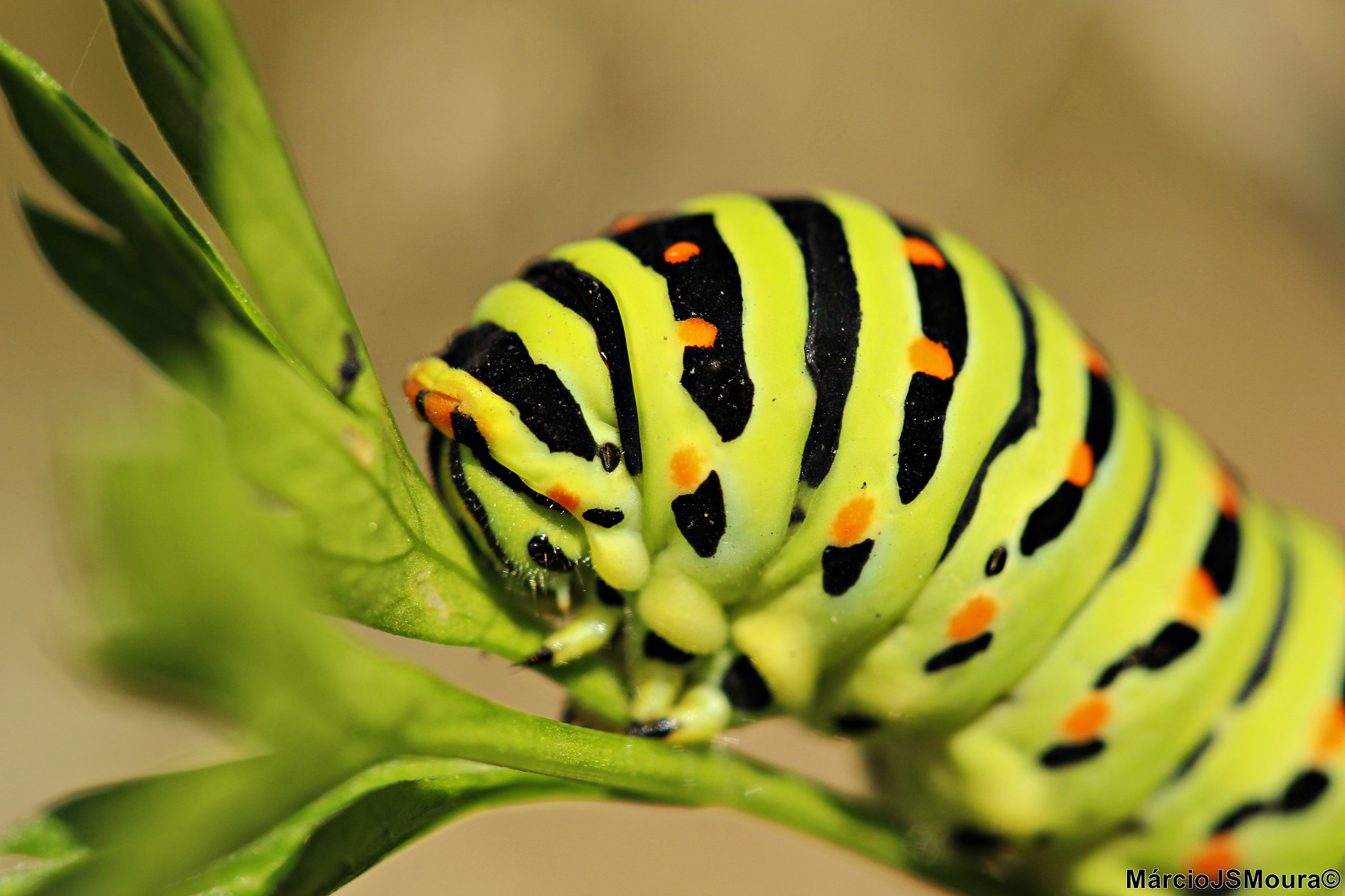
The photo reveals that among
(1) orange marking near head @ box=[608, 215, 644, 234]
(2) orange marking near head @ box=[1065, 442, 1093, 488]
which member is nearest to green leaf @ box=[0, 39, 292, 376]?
(1) orange marking near head @ box=[608, 215, 644, 234]

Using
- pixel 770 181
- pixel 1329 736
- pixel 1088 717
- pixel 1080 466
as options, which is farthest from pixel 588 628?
pixel 770 181

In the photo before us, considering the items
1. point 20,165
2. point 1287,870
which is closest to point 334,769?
point 1287,870

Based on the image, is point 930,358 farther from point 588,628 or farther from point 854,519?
point 588,628

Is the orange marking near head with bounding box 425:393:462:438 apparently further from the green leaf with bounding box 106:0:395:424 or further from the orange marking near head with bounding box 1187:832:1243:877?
the orange marking near head with bounding box 1187:832:1243:877

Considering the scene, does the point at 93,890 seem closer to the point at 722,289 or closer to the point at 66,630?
the point at 66,630

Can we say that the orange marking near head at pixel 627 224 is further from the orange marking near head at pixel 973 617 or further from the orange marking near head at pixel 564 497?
the orange marking near head at pixel 973 617

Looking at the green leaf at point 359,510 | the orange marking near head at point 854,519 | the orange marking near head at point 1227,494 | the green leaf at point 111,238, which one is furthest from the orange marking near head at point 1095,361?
the green leaf at point 111,238
